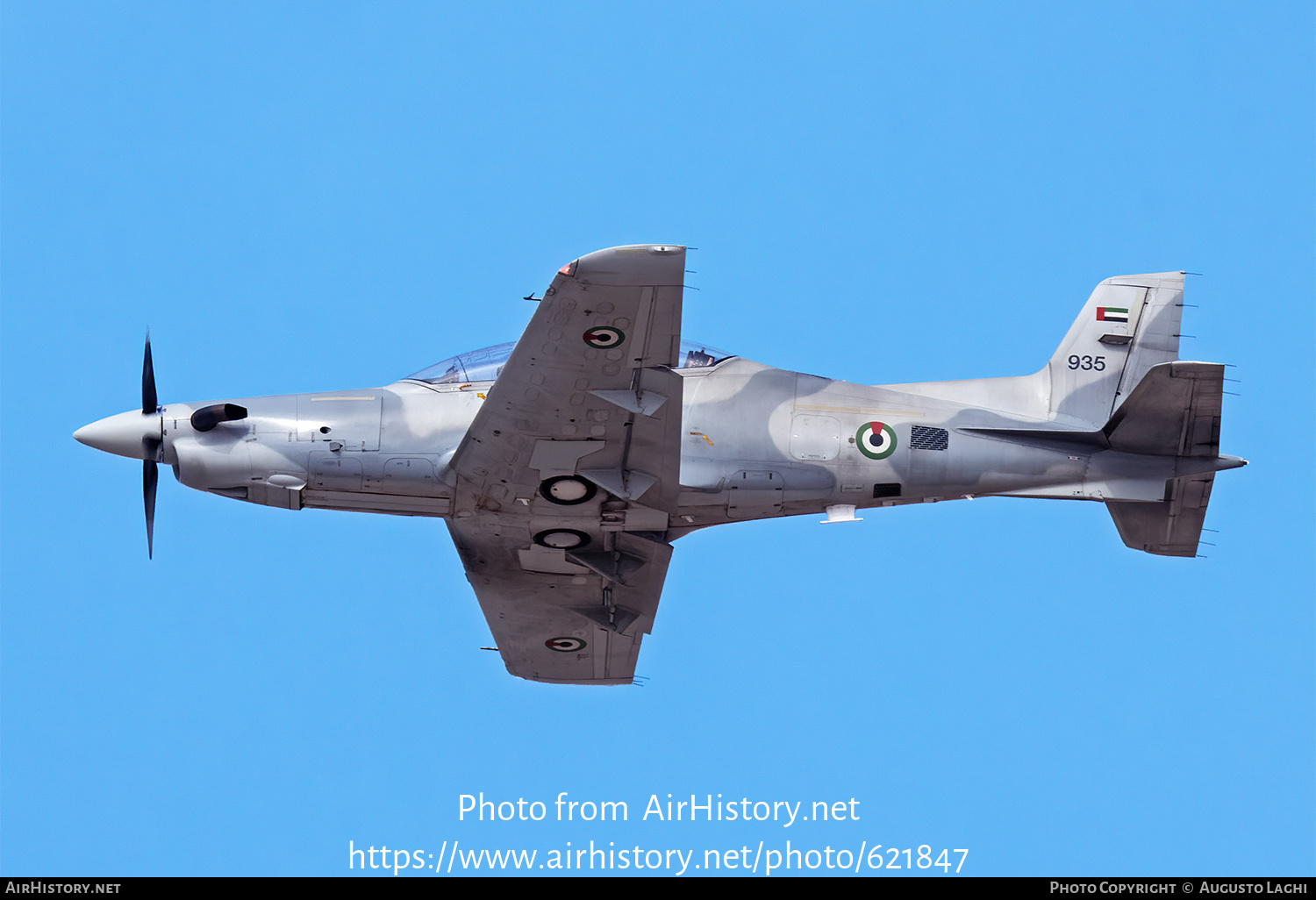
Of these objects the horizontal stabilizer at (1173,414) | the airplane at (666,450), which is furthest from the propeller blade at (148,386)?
the horizontal stabilizer at (1173,414)

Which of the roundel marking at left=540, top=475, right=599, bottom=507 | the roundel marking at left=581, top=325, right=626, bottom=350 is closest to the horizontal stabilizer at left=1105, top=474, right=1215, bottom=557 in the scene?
the roundel marking at left=540, top=475, right=599, bottom=507

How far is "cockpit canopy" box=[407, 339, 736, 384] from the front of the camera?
2091 cm

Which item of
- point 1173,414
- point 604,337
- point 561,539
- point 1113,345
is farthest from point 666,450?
point 1113,345

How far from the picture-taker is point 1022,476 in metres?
21.3

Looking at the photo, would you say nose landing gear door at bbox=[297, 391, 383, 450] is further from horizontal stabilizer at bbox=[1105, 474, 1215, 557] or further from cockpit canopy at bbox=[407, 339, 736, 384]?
horizontal stabilizer at bbox=[1105, 474, 1215, 557]

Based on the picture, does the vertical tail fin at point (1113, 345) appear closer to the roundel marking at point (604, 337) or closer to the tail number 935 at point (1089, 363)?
the tail number 935 at point (1089, 363)

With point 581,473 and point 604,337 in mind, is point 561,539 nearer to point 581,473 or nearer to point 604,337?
point 581,473

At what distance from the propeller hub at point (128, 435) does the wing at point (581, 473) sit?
3.93 meters

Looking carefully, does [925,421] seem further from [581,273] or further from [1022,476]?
[581,273]
